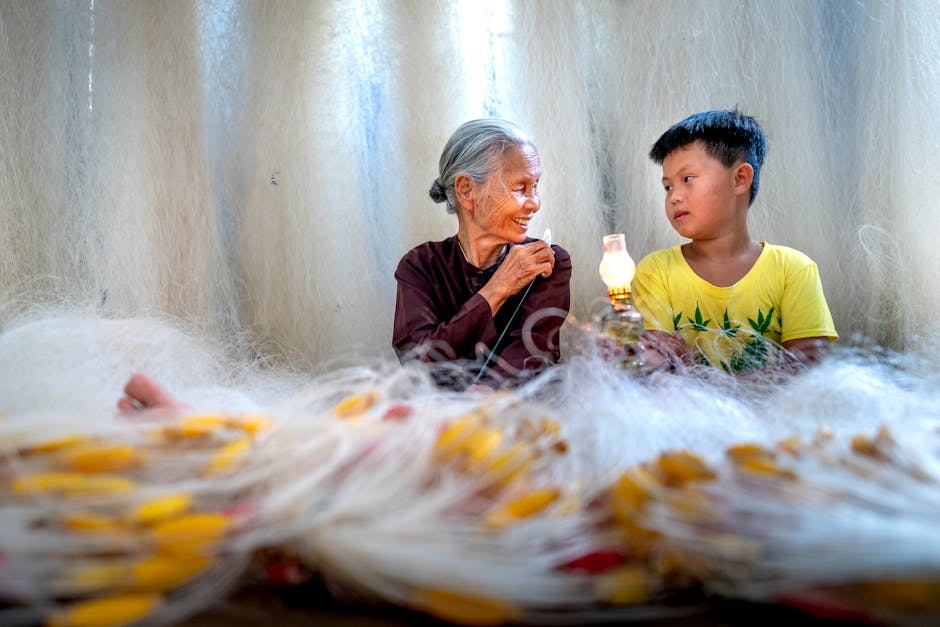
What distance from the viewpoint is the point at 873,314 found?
229 cm

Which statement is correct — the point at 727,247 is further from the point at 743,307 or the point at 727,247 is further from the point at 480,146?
the point at 480,146

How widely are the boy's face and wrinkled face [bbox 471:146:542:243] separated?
36cm

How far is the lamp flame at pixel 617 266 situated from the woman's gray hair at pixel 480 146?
0.51 m

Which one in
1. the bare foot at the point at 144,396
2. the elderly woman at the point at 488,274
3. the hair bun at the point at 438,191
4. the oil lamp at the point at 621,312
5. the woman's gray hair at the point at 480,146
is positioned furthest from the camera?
the hair bun at the point at 438,191

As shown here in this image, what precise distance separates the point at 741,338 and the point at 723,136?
52cm

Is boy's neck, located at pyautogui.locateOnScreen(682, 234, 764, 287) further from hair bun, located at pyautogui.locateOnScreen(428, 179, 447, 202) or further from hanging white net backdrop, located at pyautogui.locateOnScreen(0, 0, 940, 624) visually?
hair bun, located at pyautogui.locateOnScreen(428, 179, 447, 202)

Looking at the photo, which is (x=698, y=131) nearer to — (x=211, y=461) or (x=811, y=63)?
(x=811, y=63)

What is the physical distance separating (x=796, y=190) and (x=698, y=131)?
486 mm

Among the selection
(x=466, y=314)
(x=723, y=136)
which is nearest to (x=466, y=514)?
(x=466, y=314)

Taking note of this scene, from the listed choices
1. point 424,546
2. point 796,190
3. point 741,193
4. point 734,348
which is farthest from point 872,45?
point 424,546

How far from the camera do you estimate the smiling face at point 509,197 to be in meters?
2.06

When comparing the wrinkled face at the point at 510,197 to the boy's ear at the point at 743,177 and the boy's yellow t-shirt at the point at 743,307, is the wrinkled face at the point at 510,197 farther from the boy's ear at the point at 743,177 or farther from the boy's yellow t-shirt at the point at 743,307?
the boy's ear at the point at 743,177

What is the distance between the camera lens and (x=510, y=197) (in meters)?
2.05

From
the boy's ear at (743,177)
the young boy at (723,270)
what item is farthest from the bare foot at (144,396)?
the boy's ear at (743,177)
